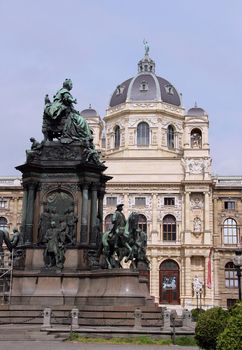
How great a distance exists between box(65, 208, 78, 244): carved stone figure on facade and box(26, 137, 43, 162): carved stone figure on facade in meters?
2.62

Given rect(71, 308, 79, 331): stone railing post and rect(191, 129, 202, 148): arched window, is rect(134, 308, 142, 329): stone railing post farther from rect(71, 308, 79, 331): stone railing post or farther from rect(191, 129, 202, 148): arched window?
rect(191, 129, 202, 148): arched window

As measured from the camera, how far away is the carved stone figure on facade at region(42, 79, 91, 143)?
2223 centimetres

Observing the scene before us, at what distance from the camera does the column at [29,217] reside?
20547mm

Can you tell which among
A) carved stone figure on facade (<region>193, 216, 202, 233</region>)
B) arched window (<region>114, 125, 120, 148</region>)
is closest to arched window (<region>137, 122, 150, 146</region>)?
arched window (<region>114, 125, 120, 148</region>)

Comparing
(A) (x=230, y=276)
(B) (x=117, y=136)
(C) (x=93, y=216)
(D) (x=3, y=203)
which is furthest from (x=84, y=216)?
(B) (x=117, y=136)

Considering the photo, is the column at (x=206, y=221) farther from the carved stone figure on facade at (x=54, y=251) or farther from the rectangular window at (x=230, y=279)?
the carved stone figure on facade at (x=54, y=251)

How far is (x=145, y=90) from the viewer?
3137 inches

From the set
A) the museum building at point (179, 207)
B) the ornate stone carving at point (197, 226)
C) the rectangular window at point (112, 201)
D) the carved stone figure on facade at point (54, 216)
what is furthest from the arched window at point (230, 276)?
the carved stone figure on facade at point (54, 216)

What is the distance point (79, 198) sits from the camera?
20984 millimetres

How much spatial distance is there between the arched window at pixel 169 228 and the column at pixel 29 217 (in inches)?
1931

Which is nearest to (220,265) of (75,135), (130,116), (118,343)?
(130,116)

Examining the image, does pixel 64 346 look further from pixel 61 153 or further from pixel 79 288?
pixel 61 153

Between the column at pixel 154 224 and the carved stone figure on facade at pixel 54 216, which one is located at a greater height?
the column at pixel 154 224

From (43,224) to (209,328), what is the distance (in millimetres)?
9666
